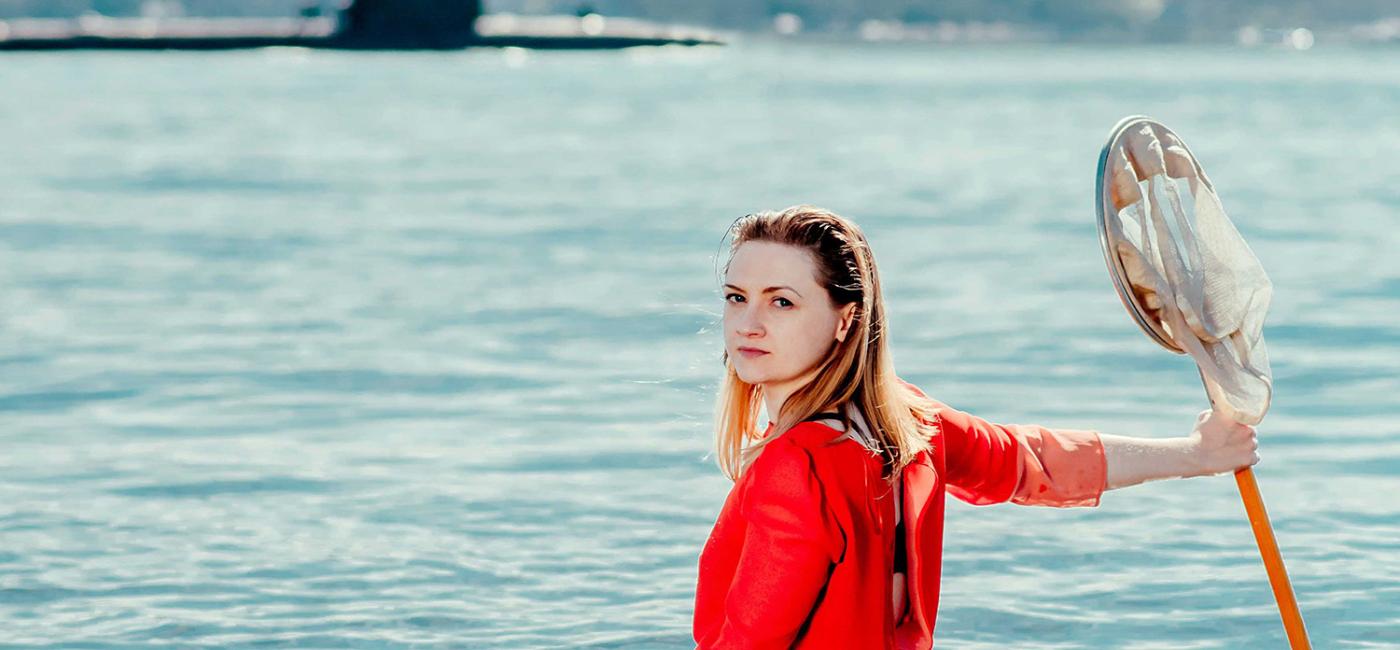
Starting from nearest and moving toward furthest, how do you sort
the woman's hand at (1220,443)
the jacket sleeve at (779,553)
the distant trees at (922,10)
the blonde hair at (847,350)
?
the jacket sleeve at (779,553), the blonde hair at (847,350), the woman's hand at (1220,443), the distant trees at (922,10)

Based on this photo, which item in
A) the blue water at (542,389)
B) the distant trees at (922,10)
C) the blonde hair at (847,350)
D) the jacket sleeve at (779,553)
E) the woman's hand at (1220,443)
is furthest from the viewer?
the distant trees at (922,10)

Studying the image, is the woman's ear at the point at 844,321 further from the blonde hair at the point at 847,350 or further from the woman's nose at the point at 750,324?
the woman's nose at the point at 750,324

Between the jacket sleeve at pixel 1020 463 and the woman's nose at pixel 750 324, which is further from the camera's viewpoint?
the jacket sleeve at pixel 1020 463

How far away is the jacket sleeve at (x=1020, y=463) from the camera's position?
3.59 m

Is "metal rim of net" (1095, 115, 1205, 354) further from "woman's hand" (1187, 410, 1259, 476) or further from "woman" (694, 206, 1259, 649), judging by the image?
"woman" (694, 206, 1259, 649)

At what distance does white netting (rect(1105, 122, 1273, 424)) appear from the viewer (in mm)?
3582

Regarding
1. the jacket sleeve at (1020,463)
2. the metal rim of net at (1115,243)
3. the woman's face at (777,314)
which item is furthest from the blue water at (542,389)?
the metal rim of net at (1115,243)

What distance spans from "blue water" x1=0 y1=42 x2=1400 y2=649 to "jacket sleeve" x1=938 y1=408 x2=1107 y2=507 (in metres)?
0.62

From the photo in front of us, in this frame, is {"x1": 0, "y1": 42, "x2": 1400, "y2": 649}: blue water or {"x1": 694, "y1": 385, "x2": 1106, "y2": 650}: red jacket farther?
{"x1": 0, "y1": 42, "x2": 1400, "y2": 649}: blue water

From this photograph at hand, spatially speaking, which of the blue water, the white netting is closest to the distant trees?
the blue water

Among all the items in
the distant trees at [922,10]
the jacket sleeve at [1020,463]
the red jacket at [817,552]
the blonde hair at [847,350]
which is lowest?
the red jacket at [817,552]

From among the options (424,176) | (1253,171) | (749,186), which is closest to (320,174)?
(424,176)

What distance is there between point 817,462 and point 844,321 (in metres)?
0.26

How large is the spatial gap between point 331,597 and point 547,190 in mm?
17136
